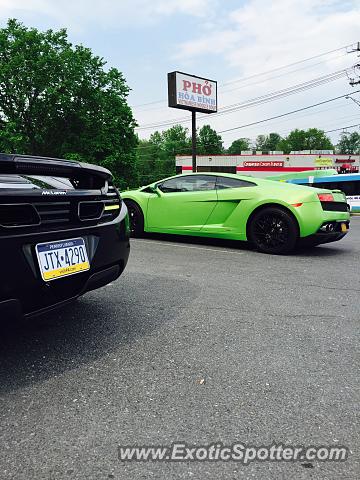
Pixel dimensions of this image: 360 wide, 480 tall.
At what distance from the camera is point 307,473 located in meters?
1.51

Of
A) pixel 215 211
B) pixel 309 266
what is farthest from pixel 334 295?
pixel 215 211

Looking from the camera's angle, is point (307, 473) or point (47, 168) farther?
point (47, 168)

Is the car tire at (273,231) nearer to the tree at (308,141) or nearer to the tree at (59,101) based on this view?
the tree at (59,101)

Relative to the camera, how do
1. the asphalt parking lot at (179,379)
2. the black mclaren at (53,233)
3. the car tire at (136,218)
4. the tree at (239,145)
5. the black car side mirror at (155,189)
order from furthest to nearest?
the tree at (239,145), the car tire at (136,218), the black car side mirror at (155,189), the black mclaren at (53,233), the asphalt parking lot at (179,379)

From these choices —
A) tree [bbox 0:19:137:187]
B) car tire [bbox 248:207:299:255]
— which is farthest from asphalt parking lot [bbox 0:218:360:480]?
tree [bbox 0:19:137:187]

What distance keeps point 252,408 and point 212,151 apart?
10723 centimetres

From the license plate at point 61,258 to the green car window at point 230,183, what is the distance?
13.6 feet

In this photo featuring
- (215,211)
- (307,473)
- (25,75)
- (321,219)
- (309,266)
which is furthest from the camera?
(25,75)

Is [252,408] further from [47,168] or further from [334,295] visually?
[334,295]

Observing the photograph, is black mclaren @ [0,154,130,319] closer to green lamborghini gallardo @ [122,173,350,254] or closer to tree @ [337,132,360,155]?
green lamborghini gallardo @ [122,173,350,254]

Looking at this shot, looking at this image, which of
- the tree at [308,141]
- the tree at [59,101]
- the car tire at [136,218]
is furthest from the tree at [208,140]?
the car tire at [136,218]

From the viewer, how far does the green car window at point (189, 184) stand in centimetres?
647

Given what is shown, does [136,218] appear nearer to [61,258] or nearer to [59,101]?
[61,258]

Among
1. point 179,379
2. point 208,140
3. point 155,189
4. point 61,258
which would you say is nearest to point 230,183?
point 155,189
